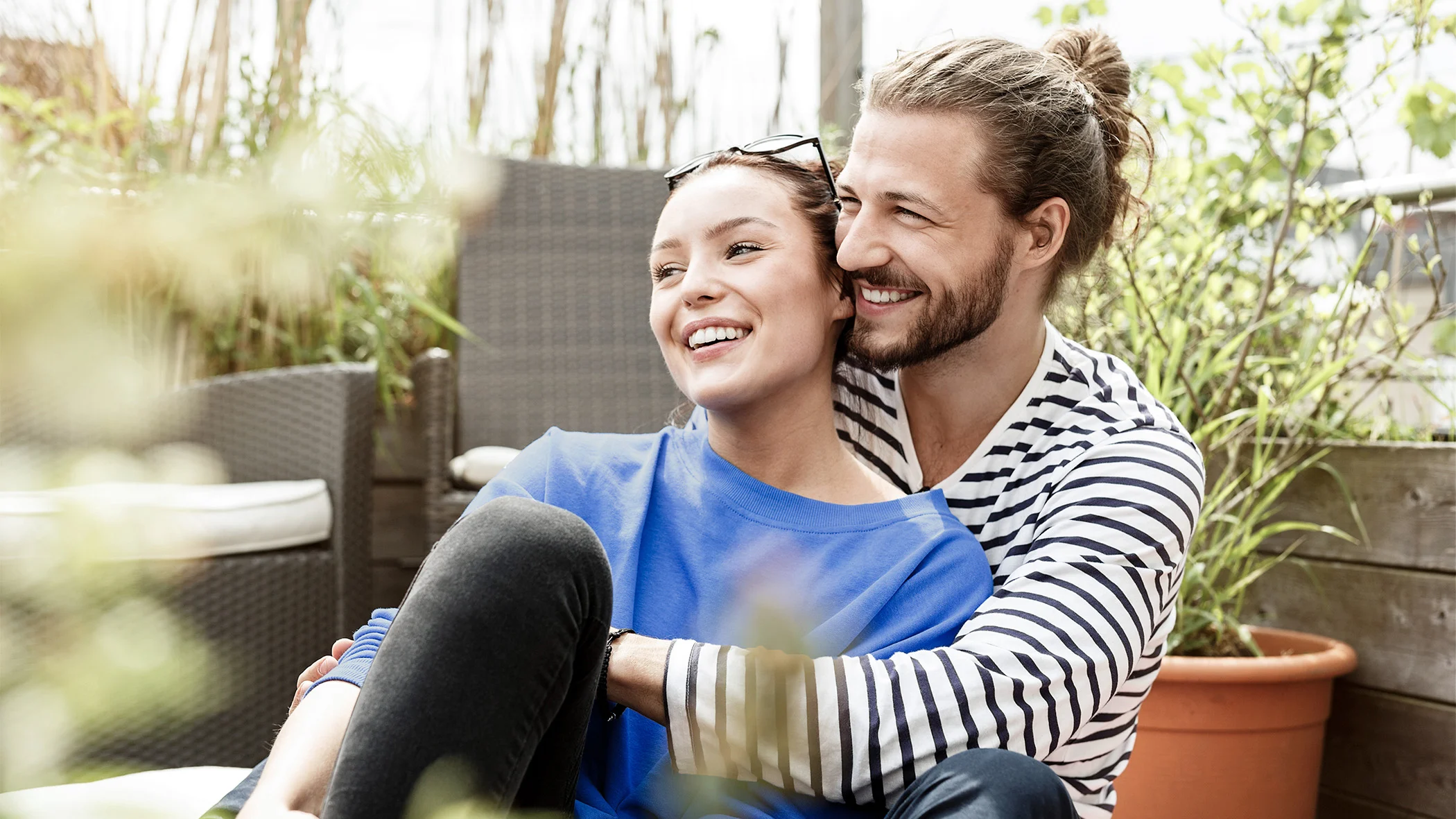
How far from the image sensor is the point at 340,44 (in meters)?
2.71

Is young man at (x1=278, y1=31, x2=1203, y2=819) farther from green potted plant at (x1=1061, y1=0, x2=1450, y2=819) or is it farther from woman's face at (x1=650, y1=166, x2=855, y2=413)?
green potted plant at (x1=1061, y1=0, x2=1450, y2=819)

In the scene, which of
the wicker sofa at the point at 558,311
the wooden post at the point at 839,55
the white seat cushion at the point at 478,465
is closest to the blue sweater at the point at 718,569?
the white seat cushion at the point at 478,465

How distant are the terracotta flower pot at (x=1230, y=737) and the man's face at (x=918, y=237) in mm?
865

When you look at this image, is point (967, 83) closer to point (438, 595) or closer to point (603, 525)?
point (603, 525)

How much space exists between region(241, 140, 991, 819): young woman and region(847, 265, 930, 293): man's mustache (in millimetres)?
53

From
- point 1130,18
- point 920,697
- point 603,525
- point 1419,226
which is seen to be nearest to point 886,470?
point 603,525

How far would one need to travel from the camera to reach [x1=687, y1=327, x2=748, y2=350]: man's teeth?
1368 mm

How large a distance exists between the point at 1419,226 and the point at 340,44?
2427 mm

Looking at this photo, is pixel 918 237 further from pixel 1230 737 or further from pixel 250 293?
pixel 1230 737

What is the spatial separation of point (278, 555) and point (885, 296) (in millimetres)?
1338

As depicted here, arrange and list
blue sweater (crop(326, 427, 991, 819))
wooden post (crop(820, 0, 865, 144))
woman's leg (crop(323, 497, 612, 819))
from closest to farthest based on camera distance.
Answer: woman's leg (crop(323, 497, 612, 819))
blue sweater (crop(326, 427, 991, 819))
wooden post (crop(820, 0, 865, 144))

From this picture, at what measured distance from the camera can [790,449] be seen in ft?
4.71

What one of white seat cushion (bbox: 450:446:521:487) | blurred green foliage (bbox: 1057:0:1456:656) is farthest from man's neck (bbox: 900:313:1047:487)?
white seat cushion (bbox: 450:446:521:487)

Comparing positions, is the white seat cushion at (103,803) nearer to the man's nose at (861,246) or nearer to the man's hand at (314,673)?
the man's hand at (314,673)
